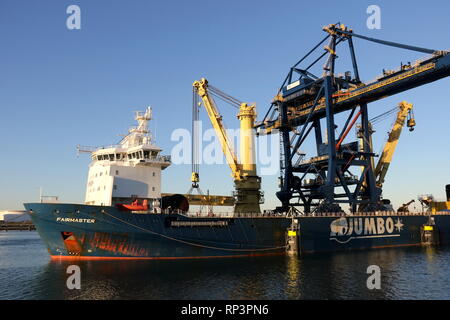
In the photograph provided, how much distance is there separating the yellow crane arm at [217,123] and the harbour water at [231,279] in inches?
548

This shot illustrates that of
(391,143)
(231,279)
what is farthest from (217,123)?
(391,143)

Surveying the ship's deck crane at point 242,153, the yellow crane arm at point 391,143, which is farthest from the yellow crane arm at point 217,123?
the yellow crane arm at point 391,143

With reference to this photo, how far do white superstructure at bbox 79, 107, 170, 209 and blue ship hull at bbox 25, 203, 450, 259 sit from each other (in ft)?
15.4

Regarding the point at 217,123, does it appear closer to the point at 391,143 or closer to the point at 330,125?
the point at 330,125

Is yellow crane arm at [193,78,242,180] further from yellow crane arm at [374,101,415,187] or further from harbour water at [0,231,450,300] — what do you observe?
yellow crane arm at [374,101,415,187]

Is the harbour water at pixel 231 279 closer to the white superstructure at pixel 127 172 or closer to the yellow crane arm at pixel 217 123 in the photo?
the white superstructure at pixel 127 172

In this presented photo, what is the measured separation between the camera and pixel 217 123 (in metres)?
46.5

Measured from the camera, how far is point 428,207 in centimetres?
6344

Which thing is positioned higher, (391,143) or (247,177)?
(391,143)

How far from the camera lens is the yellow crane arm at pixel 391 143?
5819cm

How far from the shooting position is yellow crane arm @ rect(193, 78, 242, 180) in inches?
1784

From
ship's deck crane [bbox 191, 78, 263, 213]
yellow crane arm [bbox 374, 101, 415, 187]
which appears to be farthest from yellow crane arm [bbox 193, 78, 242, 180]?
yellow crane arm [bbox 374, 101, 415, 187]

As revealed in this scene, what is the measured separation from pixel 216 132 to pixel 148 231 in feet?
60.6

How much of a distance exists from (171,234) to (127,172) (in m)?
9.98
